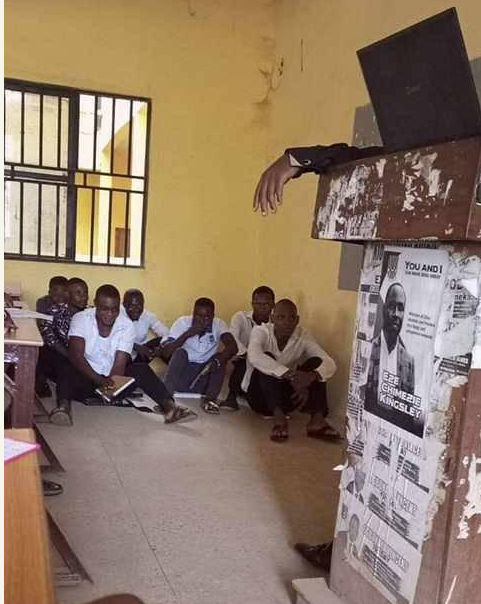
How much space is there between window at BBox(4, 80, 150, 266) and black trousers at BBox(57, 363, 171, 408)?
1.57 meters

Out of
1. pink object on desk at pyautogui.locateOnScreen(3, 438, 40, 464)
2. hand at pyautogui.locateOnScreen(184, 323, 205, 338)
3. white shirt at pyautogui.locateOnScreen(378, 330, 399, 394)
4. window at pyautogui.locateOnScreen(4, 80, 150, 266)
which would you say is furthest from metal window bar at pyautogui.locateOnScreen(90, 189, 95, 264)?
pink object on desk at pyautogui.locateOnScreen(3, 438, 40, 464)

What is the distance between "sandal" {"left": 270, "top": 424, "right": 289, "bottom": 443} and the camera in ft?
11.7

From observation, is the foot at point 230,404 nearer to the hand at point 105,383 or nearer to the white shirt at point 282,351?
the white shirt at point 282,351

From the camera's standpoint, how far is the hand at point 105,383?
373cm

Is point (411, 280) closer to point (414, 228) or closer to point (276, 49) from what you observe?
point (414, 228)

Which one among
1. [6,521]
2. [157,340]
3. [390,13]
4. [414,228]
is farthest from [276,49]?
[6,521]

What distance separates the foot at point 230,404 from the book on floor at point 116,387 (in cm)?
73

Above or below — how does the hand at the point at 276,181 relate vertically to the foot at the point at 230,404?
above

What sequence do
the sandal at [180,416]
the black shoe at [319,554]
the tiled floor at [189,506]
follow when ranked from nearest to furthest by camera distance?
the tiled floor at [189,506], the black shoe at [319,554], the sandal at [180,416]

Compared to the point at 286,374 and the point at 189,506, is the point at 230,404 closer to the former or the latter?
the point at 286,374

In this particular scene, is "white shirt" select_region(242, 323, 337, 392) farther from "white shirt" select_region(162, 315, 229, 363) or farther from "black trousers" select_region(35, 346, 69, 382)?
Result: "black trousers" select_region(35, 346, 69, 382)

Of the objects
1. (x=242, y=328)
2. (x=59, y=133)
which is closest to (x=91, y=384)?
(x=242, y=328)

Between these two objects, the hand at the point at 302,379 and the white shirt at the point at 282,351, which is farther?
the white shirt at the point at 282,351

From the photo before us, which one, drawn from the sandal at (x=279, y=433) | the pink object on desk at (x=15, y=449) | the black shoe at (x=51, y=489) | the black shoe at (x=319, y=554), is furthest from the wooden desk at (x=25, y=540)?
the sandal at (x=279, y=433)
